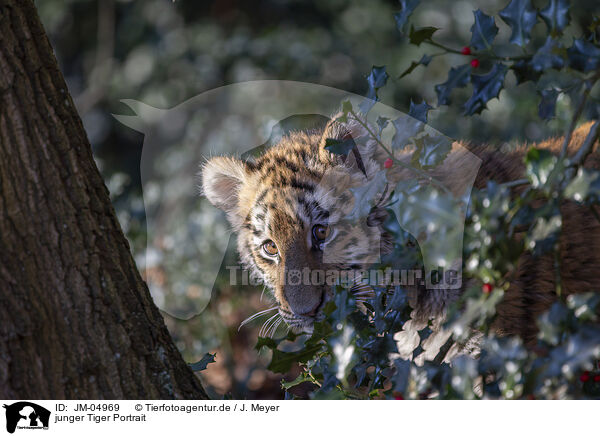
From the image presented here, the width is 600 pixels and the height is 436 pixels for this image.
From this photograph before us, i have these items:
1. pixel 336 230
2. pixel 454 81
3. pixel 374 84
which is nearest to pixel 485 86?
pixel 454 81

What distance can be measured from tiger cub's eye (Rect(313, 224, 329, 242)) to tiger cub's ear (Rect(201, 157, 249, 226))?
22.8 inches

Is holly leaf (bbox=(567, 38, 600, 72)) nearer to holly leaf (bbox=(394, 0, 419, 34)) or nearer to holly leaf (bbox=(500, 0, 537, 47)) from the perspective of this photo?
holly leaf (bbox=(500, 0, 537, 47))

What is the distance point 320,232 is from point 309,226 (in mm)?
49

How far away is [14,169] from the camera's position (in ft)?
4.97

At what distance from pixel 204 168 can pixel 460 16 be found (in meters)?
3.47

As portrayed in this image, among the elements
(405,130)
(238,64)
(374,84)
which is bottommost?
(405,130)

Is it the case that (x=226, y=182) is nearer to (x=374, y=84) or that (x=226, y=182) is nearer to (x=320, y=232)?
(x=320, y=232)

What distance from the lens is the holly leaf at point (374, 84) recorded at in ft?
5.61

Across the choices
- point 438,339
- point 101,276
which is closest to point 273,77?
point 438,339

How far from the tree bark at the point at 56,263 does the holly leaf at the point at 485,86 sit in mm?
972
